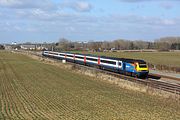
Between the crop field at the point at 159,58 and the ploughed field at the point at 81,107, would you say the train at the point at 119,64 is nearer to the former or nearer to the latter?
the ploughed field at the point at 81,107

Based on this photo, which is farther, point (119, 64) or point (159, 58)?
point (159, 58)

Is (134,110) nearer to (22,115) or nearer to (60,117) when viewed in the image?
(60,117)

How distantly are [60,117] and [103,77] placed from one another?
2790cm

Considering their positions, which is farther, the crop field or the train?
the crop field

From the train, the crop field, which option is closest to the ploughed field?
the train

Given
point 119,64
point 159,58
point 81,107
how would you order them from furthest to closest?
point 159,58, point 119,64, point 81,107

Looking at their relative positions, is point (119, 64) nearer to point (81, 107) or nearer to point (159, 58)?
point (81, 107)

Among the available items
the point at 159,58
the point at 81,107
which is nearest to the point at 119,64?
the point at 81,107

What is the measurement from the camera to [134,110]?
2169 centimetres

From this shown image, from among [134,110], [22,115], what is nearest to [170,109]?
[134,110]

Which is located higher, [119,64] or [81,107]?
[119,64]

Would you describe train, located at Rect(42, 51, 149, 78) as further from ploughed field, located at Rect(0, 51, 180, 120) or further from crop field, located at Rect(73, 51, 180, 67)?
crop field, located at Rect(73, 51, 180, 67)

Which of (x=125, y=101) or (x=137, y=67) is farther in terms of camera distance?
(x=137, y=67)

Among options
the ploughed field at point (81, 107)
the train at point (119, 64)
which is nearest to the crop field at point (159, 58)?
the train at point (119, 64)
